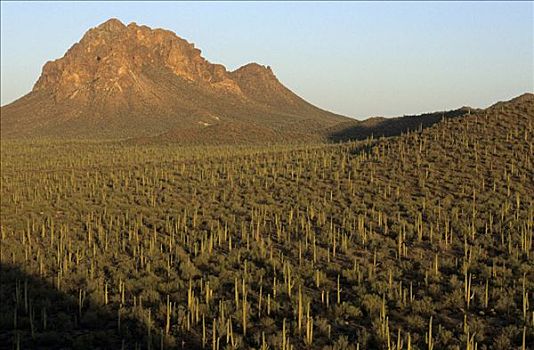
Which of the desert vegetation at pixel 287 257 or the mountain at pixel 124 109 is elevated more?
the mountain at pixel 124 109

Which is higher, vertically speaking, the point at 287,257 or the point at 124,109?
the point at 124,109

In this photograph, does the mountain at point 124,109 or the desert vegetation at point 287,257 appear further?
the mountain at point 124,109

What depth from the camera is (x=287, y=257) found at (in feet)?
63.3

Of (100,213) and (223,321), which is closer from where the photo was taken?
(223,321)

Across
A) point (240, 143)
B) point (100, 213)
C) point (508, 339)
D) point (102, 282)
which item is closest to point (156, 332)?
point (102, 282)

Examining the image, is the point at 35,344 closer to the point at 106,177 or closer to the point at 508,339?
the point at 508,339

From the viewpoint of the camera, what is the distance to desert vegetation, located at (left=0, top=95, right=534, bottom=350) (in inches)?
518

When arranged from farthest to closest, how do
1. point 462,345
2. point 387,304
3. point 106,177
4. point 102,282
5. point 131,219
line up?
point 106,177, point 131,219, point 102,282, point 387,304, point 462,345

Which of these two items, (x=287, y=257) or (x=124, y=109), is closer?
(x=287, y=257)

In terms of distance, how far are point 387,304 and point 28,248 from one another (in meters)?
14.2

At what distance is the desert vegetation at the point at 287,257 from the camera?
1316 cm

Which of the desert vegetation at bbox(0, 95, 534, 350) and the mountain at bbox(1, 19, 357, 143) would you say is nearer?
the desert vegetation at bbox(0, 95, 534, 350)

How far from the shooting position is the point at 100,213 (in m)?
28.3

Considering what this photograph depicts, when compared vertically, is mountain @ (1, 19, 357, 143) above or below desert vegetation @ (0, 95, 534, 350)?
above
